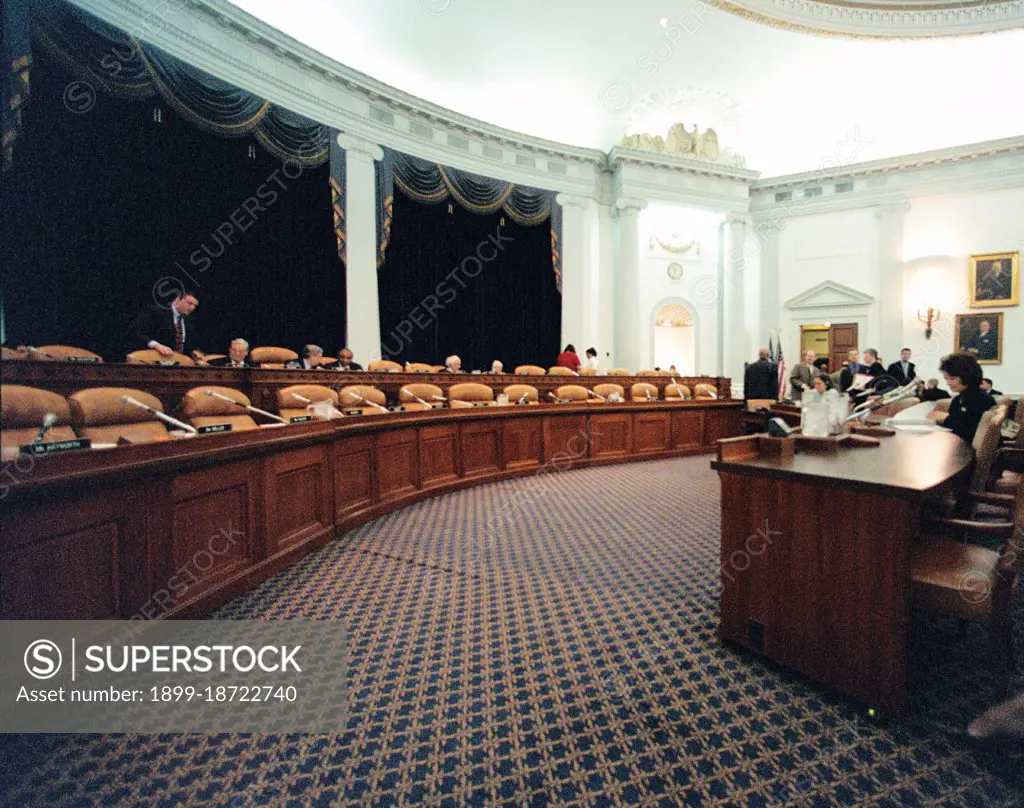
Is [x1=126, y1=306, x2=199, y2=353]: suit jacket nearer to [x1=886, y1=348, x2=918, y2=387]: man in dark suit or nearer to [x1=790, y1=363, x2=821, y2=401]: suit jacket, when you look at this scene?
[x1=790, y1=363, x2=821, y2=401]: suit jacket

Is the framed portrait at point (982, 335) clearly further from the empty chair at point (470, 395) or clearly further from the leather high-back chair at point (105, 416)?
the leather high-back chair at point (105, 416)

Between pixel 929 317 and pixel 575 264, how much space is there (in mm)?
8137

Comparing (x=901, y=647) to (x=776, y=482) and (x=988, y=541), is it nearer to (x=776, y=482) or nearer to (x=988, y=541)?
(x=776, y=482)

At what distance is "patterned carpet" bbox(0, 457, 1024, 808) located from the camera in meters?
1.19

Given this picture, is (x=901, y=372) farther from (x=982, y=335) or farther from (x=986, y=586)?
(x=986, y=586)

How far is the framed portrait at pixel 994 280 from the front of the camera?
9.79 metres

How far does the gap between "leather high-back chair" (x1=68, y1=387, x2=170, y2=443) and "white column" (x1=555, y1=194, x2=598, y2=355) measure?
28.8 ft

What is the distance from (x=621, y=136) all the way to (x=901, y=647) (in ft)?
40.4

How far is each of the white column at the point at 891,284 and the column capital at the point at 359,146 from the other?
11.5 m

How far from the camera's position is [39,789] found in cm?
119

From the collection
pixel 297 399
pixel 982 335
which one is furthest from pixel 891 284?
pixel 297 399

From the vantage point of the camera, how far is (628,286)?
10664 millimetres

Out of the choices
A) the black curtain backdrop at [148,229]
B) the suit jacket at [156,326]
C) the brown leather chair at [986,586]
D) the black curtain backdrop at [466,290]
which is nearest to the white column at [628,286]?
the black curtain backdrop at [466,290]

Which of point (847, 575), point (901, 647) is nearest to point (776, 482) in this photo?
point (847, 575)
